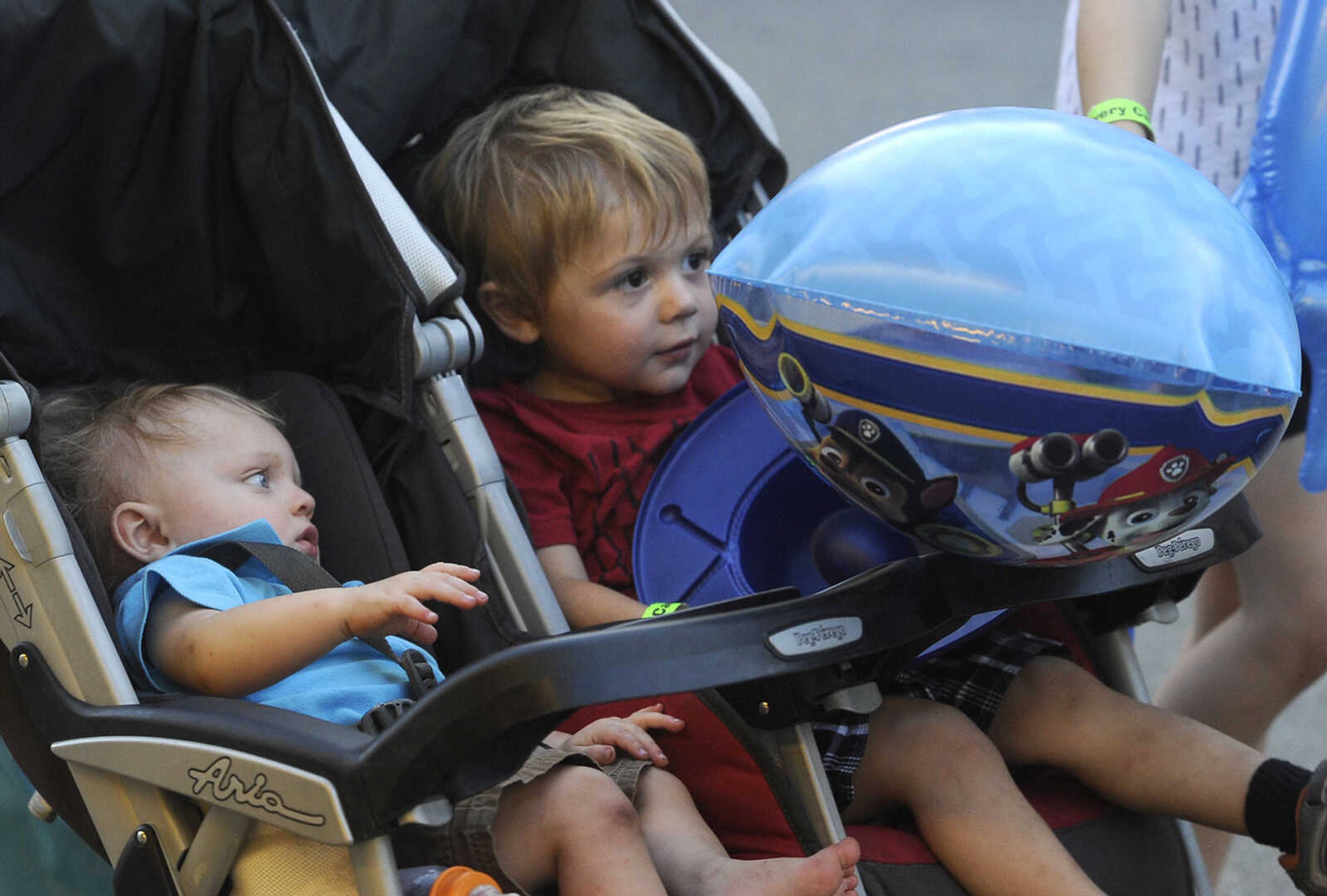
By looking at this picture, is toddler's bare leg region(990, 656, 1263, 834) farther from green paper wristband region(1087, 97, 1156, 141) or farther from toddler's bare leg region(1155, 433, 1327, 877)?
green paper wristband region(1087, 97, 1156, 141)

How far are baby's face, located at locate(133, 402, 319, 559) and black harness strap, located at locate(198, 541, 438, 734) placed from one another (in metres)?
0.04

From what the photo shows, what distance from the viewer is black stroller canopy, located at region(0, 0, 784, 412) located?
1.48 meters

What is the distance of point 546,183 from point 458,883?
0.91 m

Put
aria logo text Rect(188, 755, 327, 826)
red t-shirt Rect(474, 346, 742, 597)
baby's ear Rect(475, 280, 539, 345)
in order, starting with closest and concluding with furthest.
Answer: aria logo text Rect(188, 755, 327, 826), red t-shirt Rect(474, 346, 742, 597), baby's ear Rect(475, 280, 539, 345)

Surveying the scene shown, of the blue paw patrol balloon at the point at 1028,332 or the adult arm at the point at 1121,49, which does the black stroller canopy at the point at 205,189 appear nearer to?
the blue paw patrol balloon at the point at 1028,332

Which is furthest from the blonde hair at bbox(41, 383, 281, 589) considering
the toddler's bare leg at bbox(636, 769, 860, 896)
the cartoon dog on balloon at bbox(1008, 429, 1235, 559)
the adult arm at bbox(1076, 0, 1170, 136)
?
the adult arm at bbox(1076, 0, 1170, 136)

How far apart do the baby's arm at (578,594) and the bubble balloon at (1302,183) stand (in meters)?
0.69

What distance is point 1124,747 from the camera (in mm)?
1397

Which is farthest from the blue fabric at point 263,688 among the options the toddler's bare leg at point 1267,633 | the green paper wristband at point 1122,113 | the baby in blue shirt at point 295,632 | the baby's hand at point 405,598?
the toddler's bare leg at point 1267,633

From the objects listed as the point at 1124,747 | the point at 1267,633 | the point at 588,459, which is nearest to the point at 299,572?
the point at 588,459

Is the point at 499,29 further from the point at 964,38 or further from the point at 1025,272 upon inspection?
the point at 964,38

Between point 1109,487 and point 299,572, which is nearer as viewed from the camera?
point 1109,487

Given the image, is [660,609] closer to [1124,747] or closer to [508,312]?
[1124,747]

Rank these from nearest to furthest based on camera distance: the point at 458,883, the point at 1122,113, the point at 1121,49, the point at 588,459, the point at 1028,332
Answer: the point at 1028,332, the point at 458,883, the point at 1122,113, the point at 1121,49, the point at 588,459
